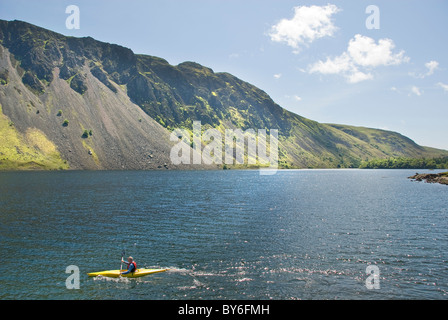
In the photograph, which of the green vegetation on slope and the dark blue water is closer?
the dark blue water

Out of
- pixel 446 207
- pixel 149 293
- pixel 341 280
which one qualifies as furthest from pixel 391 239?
pixel 446 207

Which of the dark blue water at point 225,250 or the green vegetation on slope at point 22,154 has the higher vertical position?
the green vegetation on slope at point 22,154

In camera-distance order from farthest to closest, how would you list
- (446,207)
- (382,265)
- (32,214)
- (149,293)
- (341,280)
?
1. (446,207)
2. (32,214)
3. (382,265)
4. (341,280)
5. (149,293)

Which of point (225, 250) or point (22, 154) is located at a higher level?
point (22, 154)

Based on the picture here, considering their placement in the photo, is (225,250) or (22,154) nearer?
(225,250)

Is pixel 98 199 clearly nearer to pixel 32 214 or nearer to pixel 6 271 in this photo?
pixel 32 214

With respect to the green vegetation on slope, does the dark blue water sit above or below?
below

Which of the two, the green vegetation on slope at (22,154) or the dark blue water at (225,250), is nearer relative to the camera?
the dark blue water at (225,250)
